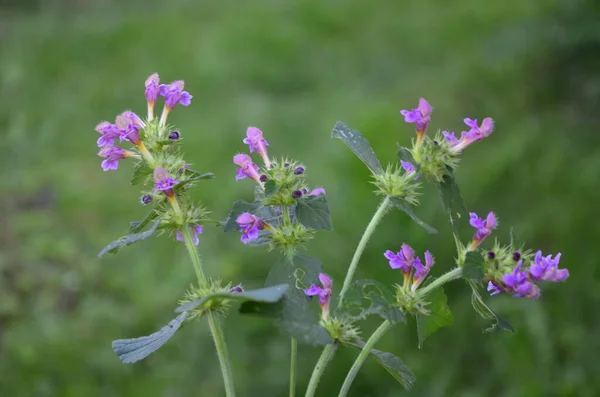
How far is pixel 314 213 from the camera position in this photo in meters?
1.14

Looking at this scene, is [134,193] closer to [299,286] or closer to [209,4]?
[299,286]

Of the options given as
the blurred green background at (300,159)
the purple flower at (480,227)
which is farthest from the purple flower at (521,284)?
the blurred green background at (300,159)

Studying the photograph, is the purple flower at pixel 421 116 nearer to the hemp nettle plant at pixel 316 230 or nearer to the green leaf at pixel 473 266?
the hemp nettle plant at pixel 316 230

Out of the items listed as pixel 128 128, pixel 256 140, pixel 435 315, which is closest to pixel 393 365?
pixel 435 315

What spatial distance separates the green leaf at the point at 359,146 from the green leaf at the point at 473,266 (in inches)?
8.5

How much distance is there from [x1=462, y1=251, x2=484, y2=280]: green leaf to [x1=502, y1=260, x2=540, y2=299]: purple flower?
39 millimetres

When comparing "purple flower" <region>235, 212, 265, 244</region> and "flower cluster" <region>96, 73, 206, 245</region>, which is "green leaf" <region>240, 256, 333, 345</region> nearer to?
"purple flower" <region>235, 212, 265, 244</region>

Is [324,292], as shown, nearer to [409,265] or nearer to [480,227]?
[409,265]

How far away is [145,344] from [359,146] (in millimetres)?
473

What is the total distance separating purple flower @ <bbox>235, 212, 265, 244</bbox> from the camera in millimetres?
1140

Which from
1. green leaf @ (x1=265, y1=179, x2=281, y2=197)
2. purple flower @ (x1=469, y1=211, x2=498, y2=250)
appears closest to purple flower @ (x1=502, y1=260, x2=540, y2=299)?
purple flower @ (x1=469, y1=211, x2=498, y2=250)

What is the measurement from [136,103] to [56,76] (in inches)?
40.3

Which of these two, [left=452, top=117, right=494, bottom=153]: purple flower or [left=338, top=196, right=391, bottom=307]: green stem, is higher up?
[left=452, top=117, right=494, bottom=153]: purple flower

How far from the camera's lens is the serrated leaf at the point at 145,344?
1.11 metres
